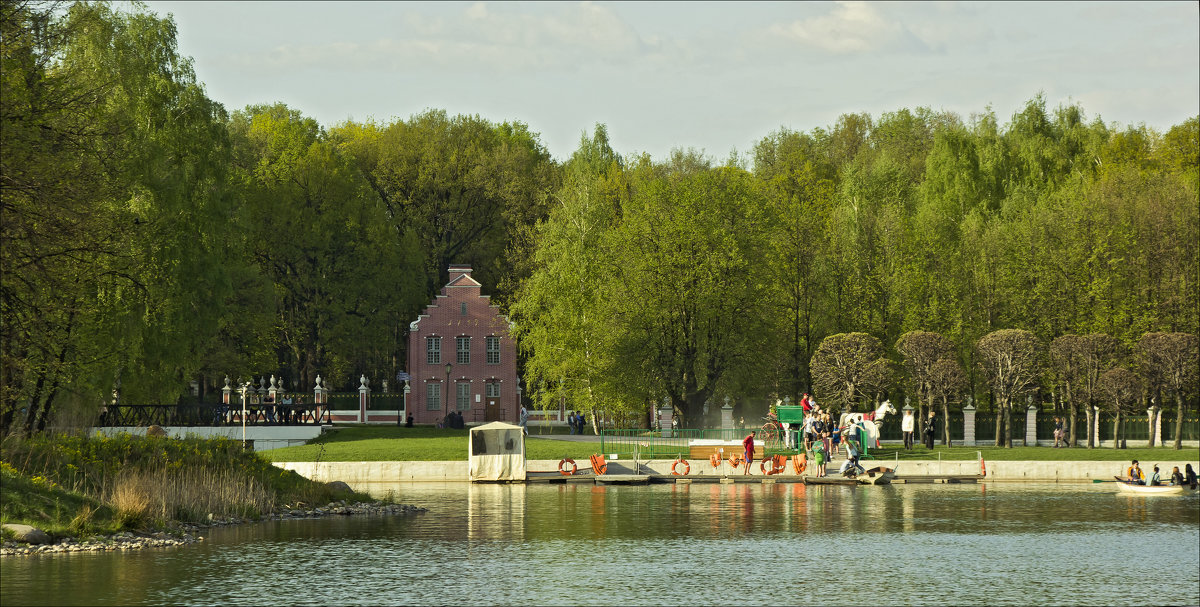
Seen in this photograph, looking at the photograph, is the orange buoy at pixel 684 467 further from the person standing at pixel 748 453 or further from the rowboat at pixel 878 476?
the rowboat at pixel 878 476

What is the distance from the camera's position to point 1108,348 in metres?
63.1

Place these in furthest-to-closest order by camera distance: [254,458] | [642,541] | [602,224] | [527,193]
Result: [527,193] < [602,224] < [254,458] < [642,541]

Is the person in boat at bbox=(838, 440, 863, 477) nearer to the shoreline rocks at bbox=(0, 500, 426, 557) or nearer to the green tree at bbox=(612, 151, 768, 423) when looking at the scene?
the green tree at bbox=(612, 151, 768, 423)

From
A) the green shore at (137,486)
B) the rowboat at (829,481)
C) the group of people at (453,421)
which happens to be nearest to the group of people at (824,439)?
the rowboat at (829,481)

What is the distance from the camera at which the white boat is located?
45719 mm

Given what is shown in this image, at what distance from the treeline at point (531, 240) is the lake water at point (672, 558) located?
29.8 feet

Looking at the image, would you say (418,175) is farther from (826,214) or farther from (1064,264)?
(1064,264)

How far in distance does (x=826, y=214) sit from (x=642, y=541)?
56.4 metres

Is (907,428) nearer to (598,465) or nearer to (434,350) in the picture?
(598,465)

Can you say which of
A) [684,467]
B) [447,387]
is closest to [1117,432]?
[684,467]

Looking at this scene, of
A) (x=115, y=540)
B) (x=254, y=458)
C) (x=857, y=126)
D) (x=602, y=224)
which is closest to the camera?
(x=115, y=540)

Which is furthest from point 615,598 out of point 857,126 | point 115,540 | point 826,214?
point 857,126

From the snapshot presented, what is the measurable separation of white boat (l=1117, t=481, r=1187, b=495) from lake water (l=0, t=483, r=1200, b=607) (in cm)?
282

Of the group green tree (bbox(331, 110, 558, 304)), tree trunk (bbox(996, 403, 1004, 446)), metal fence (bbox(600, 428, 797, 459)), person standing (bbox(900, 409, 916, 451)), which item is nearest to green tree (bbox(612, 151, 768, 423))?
metal fence (bbox(600, 428, 797, 459))
